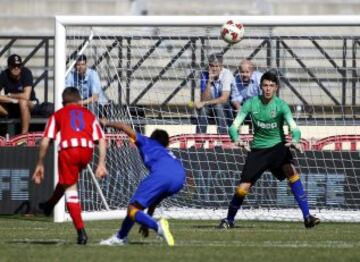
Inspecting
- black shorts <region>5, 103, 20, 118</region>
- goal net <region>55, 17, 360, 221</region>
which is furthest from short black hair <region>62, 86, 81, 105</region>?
black shorts <region>5, 103, 20, 118</region>

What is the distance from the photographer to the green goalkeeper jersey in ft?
49.0

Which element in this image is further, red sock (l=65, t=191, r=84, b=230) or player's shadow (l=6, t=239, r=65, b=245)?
player's shadow (l=6, t=239, r=65, b=245)

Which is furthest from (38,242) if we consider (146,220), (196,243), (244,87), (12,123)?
(12,123)

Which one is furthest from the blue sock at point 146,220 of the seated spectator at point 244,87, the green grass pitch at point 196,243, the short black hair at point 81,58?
the seated spectator at point 244,87

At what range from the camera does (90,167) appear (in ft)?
57.2

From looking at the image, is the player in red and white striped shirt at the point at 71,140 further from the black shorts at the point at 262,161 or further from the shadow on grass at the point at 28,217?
the shadow on grass at the point at 28,217

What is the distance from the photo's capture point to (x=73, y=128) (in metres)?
12.2

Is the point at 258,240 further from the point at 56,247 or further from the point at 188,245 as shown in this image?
the point at 56,247

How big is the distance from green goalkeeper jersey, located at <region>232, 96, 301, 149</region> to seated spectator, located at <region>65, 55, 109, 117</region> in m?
3.30

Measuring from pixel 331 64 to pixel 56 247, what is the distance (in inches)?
359

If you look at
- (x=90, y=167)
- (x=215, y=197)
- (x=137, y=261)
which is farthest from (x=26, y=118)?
(x=137, y=261)

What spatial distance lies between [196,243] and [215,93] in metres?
6.19

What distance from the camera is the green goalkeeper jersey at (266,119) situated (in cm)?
1493

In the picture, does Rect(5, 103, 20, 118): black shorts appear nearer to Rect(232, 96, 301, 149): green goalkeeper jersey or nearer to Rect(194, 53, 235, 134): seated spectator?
Rect(194, 53, 235, 134): seated spectator
